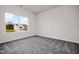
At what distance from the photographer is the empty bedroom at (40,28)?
2.15m

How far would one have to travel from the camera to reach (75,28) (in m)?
2.38

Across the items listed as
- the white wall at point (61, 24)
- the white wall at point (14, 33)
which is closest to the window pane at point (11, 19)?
the white wall at point (14, 33)

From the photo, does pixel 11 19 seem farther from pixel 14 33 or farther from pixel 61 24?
pixel 61 24

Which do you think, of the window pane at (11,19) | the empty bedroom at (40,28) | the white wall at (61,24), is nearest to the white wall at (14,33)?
the empty bedroom at (40,28)

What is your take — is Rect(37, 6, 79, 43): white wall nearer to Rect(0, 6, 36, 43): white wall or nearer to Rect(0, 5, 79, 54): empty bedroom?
Rect(0, 5, 79, 54): empty bedroom

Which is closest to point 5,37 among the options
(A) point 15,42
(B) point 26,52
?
(A) point 15,42

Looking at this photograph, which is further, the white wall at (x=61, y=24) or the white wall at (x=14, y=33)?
the white wall at (x=61, y=24)

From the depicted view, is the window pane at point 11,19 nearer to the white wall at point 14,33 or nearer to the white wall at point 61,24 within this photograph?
the white wall at point 14,33

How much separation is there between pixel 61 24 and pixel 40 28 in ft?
2.70

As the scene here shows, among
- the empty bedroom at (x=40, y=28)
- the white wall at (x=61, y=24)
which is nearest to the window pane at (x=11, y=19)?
the empty bedroom at (x=40, y=28)

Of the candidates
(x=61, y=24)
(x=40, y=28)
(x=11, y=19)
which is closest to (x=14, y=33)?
(x=11, y=19)

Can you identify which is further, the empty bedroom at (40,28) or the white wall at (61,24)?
the white wall at (61,24)
